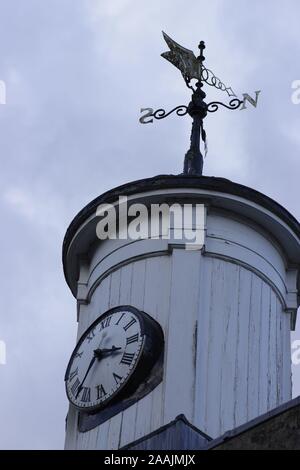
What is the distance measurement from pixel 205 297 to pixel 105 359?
4.60 ft

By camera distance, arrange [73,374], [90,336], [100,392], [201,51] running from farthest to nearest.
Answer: [201,51] → [90,336] → [73,374] → [100,392]

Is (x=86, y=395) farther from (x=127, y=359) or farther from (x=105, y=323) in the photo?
(x=105, y=323)

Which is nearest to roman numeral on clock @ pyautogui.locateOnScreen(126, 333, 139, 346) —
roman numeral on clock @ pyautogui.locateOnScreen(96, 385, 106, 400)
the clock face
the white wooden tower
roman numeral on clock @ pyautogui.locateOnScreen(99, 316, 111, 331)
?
the clock face

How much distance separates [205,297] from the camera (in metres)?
17.0

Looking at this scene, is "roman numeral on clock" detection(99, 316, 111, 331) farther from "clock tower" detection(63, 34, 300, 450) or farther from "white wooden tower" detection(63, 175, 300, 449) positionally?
"white wooden tower" detection(63, 175, 300, 449)

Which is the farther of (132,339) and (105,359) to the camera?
(105,359)

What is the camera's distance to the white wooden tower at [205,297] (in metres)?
16.3

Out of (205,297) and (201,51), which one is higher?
(201,51)

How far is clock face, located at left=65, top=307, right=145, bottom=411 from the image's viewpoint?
16.4 meters

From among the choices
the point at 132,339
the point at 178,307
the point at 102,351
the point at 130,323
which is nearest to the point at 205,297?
the point at 178,307

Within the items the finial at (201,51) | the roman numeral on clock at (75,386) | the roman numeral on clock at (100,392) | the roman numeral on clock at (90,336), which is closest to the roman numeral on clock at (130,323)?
the roman numeral on clock at (90,336)
